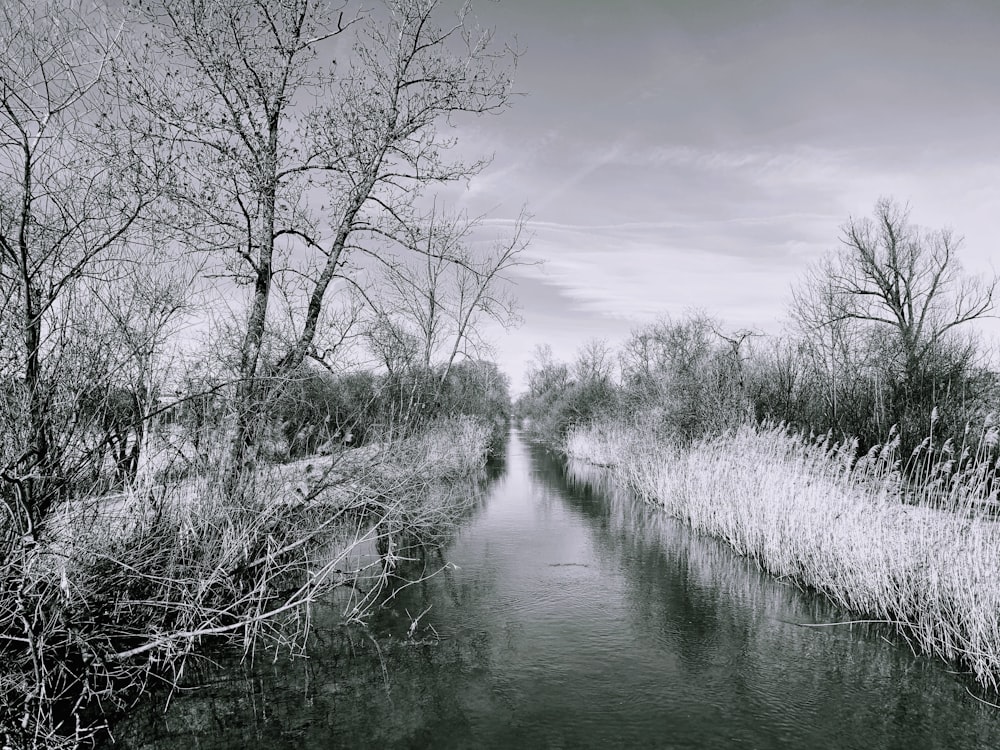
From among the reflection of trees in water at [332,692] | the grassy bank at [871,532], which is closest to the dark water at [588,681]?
the reflection of trees in water at [332,692]

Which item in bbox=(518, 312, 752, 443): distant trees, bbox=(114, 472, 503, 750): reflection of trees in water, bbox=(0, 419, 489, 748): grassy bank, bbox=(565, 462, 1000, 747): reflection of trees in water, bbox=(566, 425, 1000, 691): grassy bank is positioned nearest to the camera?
bbox=(0, 419, 489, 748): grassy bank

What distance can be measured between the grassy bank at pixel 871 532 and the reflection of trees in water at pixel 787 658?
0.99 ft

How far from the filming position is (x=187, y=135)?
7199mm

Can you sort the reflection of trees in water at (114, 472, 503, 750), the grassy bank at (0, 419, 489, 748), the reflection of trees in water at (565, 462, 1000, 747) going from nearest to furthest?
the grassy bank at (0, 419, 489, 748) < the reflection of trees in water at (114, 472, 503, 750) < the reflection of trees in water at (565, 462, 1000, 747)

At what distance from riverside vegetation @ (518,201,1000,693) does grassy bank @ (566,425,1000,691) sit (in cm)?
2

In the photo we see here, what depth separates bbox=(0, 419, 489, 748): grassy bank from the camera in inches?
145

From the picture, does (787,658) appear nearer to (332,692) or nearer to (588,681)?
(588,681)

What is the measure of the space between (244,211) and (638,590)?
7171 mm

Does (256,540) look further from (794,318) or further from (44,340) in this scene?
(794,318)

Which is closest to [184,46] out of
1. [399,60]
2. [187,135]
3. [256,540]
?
[187,135]

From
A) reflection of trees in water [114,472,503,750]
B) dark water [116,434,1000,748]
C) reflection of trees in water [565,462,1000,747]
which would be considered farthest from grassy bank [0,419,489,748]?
reflection of trees in water [565,462,1000,747]

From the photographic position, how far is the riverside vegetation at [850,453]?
18.6 ft

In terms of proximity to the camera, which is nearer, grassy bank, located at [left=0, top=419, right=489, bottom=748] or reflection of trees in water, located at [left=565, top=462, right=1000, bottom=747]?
grassy bank, located at [left=0, top=419, right=489, bottom=748]

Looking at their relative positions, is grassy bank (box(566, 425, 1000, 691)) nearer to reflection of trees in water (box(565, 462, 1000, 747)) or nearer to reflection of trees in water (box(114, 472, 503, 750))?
reflection of trees in water (box(565, 462, 1000, 747))
